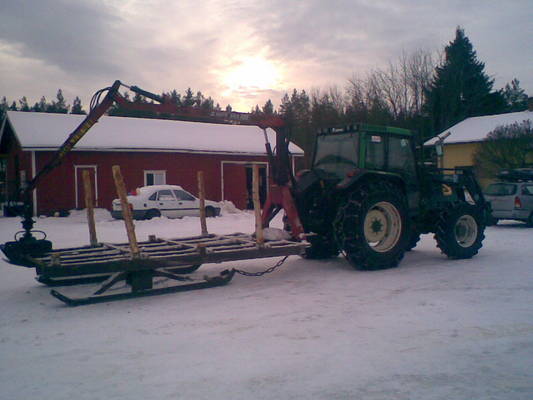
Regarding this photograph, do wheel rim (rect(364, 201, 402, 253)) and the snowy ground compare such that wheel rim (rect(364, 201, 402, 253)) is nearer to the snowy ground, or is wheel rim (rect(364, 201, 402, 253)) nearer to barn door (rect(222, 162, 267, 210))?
the snowy ground

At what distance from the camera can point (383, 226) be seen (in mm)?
9812

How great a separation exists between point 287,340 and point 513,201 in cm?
1389

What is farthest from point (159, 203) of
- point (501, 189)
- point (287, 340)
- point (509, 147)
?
point (509, 147)

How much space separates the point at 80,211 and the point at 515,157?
819 inches

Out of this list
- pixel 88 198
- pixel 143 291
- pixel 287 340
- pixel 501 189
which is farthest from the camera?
pixel 501 189

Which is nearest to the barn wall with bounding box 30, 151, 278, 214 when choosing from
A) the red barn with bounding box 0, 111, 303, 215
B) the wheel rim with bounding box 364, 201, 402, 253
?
the red barn with bounding box 0, 111, 303, 215

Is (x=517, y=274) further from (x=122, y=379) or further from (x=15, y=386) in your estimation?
(x=15, y=386)

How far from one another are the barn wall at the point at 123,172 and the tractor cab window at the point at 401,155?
15479 millimetres

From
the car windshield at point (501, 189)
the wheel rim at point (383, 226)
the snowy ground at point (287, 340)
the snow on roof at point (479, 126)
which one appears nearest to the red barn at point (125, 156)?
the car windshield at point (501, 189)

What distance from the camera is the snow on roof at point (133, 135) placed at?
2259 cm

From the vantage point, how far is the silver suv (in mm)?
16891

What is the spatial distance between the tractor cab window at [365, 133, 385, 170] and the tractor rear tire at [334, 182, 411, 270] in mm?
414

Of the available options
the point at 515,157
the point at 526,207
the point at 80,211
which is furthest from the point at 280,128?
the point at 515,157

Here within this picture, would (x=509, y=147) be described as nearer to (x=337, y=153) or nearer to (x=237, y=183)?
(x=237, y=183)
